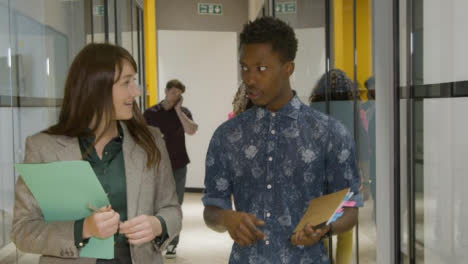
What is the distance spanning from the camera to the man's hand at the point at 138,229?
1.57 meters

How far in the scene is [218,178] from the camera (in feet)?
5.68

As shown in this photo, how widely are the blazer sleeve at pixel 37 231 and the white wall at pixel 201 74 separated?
8.55 meters

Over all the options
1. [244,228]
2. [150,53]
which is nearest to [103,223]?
[244,228]

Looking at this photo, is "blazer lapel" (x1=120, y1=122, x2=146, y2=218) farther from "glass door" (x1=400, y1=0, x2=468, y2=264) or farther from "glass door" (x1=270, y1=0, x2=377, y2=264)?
"glass door" (x1=270, y1=0, x2=377, y2=264)

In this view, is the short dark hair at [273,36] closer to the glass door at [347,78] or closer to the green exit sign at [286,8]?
the glass door at [347,78]

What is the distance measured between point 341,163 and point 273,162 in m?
0.21

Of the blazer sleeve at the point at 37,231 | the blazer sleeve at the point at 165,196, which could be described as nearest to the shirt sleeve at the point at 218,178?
the blazer sleeve at the point at 165,196

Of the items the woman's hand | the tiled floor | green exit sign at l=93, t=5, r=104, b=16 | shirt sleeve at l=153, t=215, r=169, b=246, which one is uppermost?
green exit sign at l=93, t=5, r=104, b=16

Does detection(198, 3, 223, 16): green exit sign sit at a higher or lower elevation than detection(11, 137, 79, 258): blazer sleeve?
higher

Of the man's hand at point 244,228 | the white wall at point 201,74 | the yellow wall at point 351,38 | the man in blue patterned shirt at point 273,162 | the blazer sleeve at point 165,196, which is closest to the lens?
the man's hand at point 244,228

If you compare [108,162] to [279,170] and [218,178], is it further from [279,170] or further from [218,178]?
[279,170]

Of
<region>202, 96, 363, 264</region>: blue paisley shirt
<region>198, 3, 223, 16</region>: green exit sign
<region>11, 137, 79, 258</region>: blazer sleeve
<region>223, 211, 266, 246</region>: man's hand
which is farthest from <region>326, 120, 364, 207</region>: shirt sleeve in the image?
<region>198, 3, 223, 16</region>: green exit sign

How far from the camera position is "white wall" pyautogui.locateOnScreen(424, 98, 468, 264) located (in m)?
1.83

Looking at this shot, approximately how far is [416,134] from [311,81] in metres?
2.03
